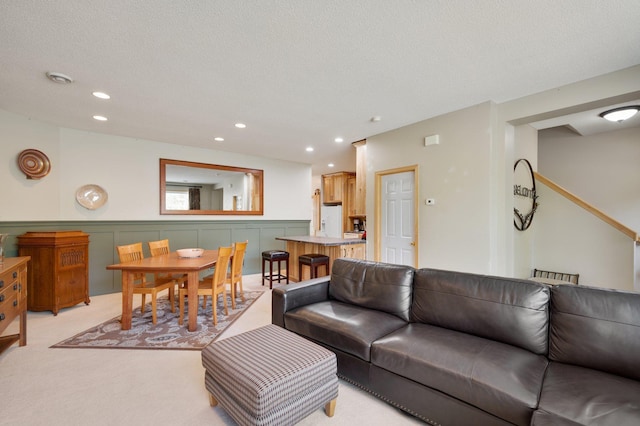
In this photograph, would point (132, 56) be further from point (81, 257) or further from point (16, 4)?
point (81, 257)

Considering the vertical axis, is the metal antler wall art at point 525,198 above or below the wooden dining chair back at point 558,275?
above

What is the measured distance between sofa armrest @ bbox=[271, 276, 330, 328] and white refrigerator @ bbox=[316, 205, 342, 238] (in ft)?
18.1

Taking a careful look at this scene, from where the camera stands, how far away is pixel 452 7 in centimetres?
185

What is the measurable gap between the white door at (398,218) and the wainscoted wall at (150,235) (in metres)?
2.68

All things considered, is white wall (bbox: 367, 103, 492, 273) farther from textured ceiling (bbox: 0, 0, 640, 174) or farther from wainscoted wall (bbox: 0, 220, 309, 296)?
wainscoted wall (bbox: 0, 220, 309, 296)

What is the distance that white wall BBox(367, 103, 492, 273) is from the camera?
3459 mm

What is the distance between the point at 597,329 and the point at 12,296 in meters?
4.24

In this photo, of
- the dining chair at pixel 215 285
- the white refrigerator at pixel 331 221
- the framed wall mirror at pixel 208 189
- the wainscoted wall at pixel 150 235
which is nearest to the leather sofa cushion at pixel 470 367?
the dining chair at pixel 215 285

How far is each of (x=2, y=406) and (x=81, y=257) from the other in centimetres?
250

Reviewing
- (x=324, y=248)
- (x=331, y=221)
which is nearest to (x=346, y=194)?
(x=331, y=221)

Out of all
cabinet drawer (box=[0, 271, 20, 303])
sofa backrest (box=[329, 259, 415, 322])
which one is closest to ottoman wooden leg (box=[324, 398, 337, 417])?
sofa backrest (box=[329, 259, 415, 322])

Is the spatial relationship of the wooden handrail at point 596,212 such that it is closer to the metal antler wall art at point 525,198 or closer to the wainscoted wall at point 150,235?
the metal antler wall art at point 525,198

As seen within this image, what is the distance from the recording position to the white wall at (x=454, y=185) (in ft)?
11.3

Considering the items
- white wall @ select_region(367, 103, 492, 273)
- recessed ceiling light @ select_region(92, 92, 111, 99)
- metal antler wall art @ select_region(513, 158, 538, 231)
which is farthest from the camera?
metal antler wall art @ select_region(513, 158, 538, 231)
